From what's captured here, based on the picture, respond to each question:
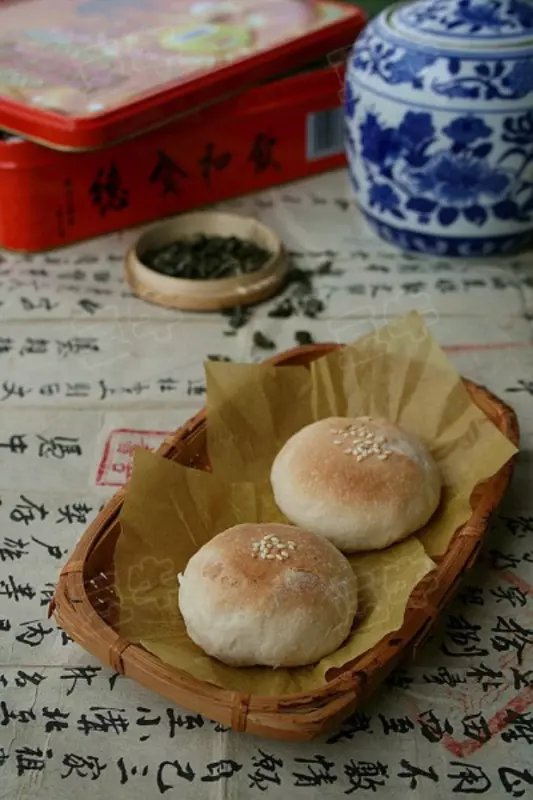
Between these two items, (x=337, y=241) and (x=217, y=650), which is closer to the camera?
(x=217, y=650)

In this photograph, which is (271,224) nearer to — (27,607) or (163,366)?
(163,366)

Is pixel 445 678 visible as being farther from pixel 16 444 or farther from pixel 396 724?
pixel 16 444

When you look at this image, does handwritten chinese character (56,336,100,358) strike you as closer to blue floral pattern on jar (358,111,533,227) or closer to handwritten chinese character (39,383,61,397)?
handwritten chinese character (39,383,61,397)

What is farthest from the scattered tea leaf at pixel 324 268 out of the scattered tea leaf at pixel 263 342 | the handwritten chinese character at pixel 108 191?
the handwritten chinese character at pixel 108 191

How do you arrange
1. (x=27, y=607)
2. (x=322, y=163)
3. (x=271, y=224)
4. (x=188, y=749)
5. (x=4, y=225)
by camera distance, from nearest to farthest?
(x=188, y=749) < (x=27, y=607) < (x=4, y=225) < (x=271, y=224) < (x=322, y=163)

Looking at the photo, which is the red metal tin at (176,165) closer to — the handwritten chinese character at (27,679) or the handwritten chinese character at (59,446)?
the handwritten chinese character at (59,446)

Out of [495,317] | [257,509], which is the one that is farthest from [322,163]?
[257,509]

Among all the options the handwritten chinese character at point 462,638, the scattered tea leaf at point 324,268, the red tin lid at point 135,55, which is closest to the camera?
the handwritten chinese character at point 462,638
